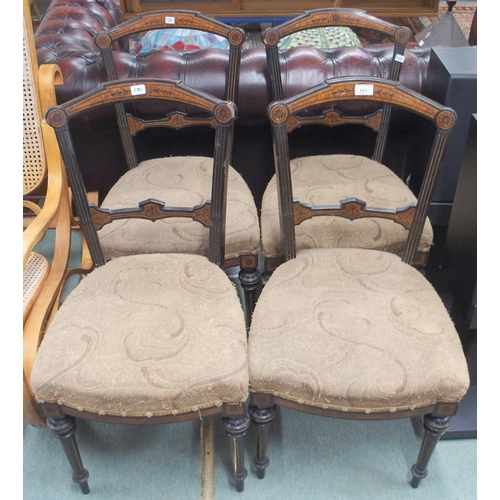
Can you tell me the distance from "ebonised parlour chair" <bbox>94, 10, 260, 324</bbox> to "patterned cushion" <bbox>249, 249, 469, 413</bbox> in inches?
7.6

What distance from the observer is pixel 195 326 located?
0.91 meters

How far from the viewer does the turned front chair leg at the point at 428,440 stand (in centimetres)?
91

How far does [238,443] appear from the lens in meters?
0.96

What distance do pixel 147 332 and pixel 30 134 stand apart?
0.66 metres

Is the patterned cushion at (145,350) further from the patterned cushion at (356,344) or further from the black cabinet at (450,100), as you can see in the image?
the black cabinet at (450,100)

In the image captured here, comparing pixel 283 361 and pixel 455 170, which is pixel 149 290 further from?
pixel 455 170

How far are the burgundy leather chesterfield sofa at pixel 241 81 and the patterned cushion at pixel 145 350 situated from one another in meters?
0.61

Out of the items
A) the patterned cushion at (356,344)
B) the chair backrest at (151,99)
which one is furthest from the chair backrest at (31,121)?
the patterned cushion at (356,344)

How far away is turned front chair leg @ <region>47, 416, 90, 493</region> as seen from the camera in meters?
0.92

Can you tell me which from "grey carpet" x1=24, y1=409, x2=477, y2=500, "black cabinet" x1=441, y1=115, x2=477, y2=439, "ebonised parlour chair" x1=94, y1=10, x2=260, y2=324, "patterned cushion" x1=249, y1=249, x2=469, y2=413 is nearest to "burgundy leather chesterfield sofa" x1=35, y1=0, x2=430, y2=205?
"ebonised parlour chair" x1=94, y1=10, x2=260, y2=324

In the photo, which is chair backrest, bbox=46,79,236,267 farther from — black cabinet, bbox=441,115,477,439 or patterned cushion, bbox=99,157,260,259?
black cabinet, bbox=441,115,477,439

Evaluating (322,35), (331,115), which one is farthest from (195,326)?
(322,35)

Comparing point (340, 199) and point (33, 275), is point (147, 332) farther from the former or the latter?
point (340, 199)

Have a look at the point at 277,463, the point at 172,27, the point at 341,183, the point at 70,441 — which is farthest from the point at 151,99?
the point at 277,463
